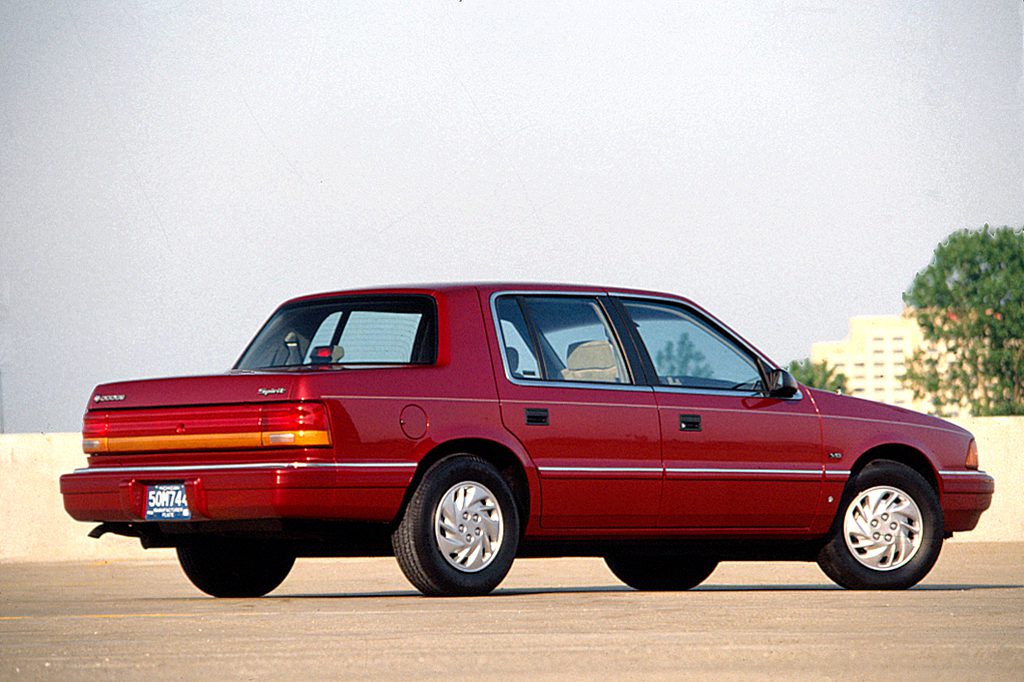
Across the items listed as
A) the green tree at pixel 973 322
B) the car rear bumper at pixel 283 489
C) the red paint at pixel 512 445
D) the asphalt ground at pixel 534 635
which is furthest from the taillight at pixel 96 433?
the green tree at pixel 973 322

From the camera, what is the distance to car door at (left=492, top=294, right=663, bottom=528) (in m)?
10.2

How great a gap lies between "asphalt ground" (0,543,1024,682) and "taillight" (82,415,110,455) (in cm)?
84

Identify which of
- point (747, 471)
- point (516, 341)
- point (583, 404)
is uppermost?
point (516, 341)

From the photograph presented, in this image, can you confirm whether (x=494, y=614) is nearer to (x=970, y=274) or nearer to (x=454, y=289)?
(x=454, y=289)

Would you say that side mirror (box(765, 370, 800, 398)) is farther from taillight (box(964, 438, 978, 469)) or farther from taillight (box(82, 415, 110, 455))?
taillight (box(82, 415, 110, 455))

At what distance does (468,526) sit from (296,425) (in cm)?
105

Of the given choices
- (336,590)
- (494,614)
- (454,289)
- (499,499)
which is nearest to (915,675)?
(494,614)

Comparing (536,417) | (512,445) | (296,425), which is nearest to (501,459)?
(512,445)

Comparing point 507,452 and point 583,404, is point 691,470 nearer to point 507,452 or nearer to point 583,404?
point 583,404

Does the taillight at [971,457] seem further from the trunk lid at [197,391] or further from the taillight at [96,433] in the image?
the taillight at [96,433]

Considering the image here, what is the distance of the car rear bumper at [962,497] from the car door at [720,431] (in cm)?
100

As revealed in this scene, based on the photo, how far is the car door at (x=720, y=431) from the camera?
10.7 metres

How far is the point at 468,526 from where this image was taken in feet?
32.4

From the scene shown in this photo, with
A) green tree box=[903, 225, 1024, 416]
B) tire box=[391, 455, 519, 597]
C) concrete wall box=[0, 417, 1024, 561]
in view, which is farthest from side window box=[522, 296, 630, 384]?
green tree box=[903, 225, 1024, 416]
